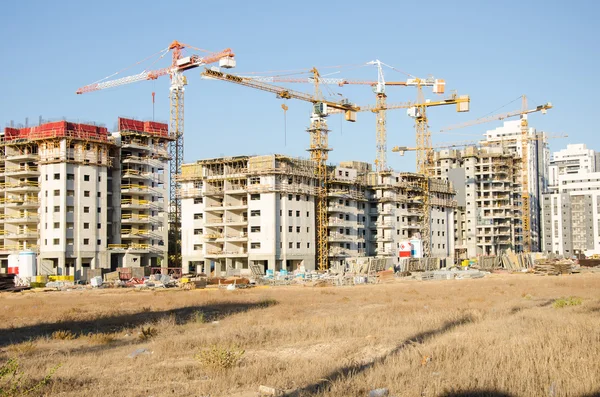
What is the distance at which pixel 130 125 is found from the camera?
3824 inches

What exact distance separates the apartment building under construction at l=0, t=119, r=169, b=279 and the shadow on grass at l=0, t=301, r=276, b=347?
176 feet

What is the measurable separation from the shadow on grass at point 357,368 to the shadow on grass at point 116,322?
1095 centimetres

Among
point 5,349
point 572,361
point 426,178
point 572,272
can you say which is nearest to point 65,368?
point 5,349

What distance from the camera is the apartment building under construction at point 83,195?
287ft

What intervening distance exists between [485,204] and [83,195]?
91.6 meters

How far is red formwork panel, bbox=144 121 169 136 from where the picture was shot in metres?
98.4

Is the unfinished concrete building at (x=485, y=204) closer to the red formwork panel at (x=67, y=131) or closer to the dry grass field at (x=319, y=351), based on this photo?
the red formwork panel at (x=67, y=131)

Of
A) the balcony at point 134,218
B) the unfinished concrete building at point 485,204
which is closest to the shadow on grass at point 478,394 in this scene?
the balcony at point 134,218

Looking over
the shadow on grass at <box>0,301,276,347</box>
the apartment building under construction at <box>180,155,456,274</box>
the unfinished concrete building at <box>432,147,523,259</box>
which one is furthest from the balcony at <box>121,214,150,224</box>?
the unfinished concrete building at <box>432,147,523,259</box>

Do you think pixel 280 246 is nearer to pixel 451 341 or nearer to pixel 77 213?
pixel 77 213

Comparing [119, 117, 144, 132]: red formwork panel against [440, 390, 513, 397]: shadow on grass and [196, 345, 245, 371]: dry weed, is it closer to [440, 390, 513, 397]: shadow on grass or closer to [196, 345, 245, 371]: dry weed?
[196, 345, 245, 371]: dry weed

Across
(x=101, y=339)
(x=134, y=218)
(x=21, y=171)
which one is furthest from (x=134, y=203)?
(x=101, y=339)

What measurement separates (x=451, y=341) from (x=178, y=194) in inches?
3414

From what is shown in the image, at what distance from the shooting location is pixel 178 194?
103875mm
